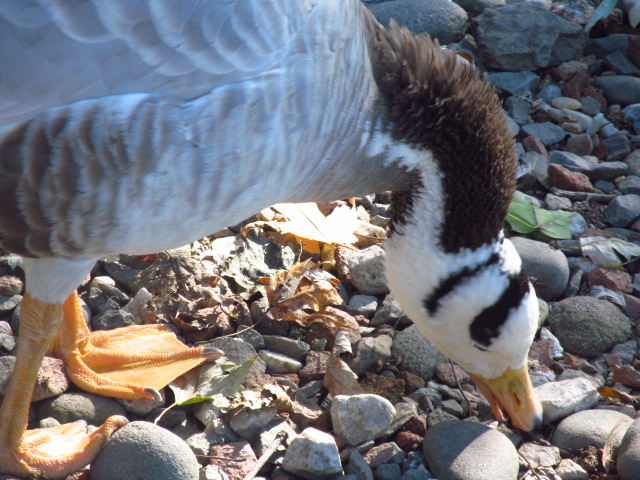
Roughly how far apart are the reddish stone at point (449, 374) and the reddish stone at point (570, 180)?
6.54ft

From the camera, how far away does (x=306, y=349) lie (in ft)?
12.7

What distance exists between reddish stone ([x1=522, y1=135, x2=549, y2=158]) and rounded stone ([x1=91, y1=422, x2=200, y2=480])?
3556mm

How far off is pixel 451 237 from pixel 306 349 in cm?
105

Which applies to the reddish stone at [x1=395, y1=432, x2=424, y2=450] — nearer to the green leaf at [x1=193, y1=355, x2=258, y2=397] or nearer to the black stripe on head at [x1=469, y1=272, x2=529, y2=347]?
the black stripe on head at [x1=469, y1=272, x2=529, y2=347]

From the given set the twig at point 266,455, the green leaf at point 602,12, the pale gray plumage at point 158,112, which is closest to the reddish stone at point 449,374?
the twig at point 266,455

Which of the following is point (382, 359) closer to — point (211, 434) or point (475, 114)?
point (211, 434)

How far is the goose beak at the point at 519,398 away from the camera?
3.42 m

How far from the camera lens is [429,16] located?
631 centimetres

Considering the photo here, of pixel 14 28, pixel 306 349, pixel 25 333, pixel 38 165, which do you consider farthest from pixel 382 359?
pixel 14 28

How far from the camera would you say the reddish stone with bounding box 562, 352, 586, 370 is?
4.02 m

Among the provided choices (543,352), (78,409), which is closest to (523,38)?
(543,352)

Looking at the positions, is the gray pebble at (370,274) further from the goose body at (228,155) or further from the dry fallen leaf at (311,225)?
the goose body at (228,155)

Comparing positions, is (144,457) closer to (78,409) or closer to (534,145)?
(78,409)

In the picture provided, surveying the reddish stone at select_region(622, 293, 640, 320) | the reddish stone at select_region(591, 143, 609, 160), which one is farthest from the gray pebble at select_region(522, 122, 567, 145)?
the reddish stone at select_region(622, 293, 640, 320)
